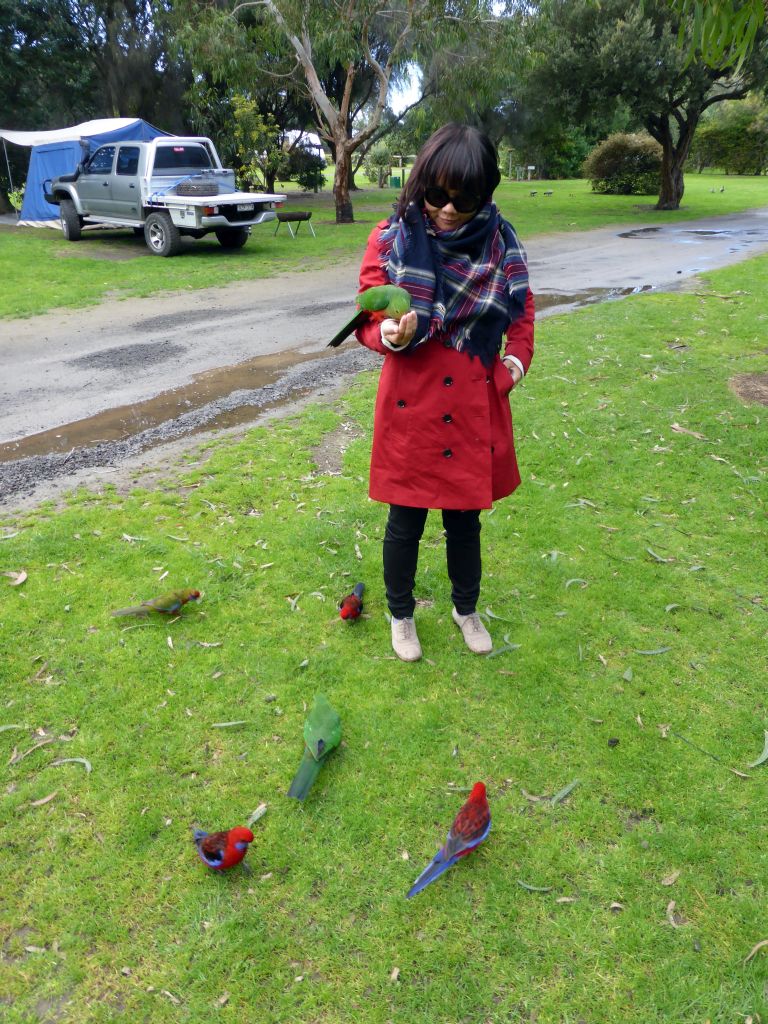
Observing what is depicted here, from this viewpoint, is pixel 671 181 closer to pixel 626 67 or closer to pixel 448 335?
pixel 626 67

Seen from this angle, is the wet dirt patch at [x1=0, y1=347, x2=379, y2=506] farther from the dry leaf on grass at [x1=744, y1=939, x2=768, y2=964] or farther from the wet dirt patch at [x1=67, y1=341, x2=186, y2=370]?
the dry leaf on grass at [x1=744, y1=939, x2=768, y2=964]

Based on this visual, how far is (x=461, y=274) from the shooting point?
247cm

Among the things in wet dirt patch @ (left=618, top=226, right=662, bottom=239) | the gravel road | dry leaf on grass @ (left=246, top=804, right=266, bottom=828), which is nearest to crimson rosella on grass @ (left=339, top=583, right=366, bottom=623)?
dry leaf on grass @ (left=246, top=804, right=266, bottom=828)

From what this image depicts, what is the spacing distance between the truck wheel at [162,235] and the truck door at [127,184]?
40cm

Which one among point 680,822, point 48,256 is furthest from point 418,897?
point 48,256

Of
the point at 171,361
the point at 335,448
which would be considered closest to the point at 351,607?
the point at 335,448

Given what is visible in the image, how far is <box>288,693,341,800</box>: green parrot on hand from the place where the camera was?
2.44 m

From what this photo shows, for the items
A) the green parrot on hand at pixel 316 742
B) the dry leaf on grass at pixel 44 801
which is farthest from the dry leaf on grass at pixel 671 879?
the dry leaf on grass at pixel 44 801

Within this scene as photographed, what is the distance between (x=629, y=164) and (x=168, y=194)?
26917mm

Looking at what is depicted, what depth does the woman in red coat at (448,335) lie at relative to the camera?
2336 mm

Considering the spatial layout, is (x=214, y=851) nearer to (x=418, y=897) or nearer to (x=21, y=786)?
(x=418, y=897)

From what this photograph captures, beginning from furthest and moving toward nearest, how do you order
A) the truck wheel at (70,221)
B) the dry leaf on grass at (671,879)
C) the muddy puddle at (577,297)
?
1. the truck wheel at (70,221)
2. the muddy puddle at (577,297)
3. the dry leaf on grass at (671,879)

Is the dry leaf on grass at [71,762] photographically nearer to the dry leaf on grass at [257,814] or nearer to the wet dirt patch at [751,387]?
the dry leaf on grass at [257,814]

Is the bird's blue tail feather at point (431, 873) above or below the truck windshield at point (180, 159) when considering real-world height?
below
